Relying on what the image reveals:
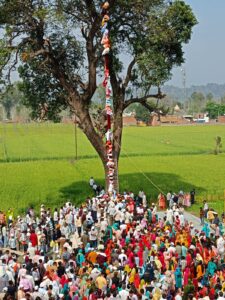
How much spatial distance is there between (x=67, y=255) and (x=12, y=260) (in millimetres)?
1794

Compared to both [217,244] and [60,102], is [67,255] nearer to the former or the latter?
[217,244]

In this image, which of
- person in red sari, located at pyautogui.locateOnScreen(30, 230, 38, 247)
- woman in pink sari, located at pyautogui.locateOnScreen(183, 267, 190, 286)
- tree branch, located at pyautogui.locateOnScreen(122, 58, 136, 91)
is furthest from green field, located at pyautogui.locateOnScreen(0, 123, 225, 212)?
woman in pink sari, located at pyautogui.locateOnScreen(183, 267, 190, 286)

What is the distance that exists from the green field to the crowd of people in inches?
334

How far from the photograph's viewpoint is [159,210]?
28469 mm

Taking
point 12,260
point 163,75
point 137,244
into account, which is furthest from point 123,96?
point 12,260

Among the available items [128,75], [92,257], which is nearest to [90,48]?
[128,75]

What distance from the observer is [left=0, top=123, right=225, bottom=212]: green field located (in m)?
32.9

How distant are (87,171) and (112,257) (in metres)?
27.5

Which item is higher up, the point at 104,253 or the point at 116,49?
the point at 116,49

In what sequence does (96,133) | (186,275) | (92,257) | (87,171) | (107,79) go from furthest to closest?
(87,171)
(96,133)
(107,79)
(92,257)
(186,275)

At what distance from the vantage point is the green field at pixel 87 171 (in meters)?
32.9

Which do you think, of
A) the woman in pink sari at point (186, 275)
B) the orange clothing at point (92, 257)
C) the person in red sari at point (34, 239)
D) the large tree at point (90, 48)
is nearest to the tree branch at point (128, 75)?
the large tree at point (90, 48)

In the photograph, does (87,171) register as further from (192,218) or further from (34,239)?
(34,239)

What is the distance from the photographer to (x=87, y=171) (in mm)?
43531
